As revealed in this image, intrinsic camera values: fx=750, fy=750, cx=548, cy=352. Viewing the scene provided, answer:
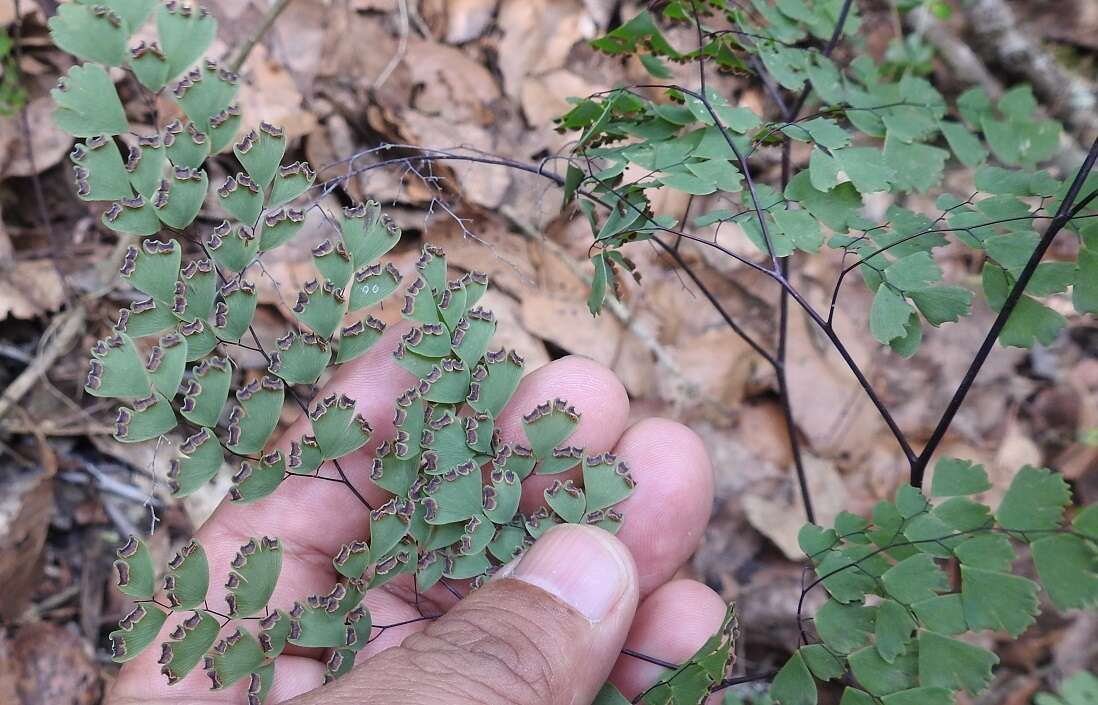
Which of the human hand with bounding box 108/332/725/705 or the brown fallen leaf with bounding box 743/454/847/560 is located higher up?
the human hand with bounding box 108/332/725/705

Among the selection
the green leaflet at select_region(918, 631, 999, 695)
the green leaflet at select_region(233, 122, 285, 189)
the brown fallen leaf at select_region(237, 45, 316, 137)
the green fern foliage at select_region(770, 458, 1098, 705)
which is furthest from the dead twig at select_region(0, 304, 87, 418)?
the green leaflet at select_region(918, 631, 999, 695)

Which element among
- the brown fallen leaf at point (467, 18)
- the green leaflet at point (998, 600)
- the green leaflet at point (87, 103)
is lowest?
the green leaflet at point (998, 600)

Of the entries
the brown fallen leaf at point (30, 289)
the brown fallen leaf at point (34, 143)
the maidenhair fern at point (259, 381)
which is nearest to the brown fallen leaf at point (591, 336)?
the maidenhair fern at point (259, 381)

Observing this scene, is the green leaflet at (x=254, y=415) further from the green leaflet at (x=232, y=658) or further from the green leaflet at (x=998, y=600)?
the green leaflet at (x=998, y=600)

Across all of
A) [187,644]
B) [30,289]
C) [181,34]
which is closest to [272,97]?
[30,289]

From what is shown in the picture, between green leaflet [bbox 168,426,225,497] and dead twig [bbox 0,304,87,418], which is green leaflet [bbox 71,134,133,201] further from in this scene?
dead twig [bbox 0,304,87,418]
